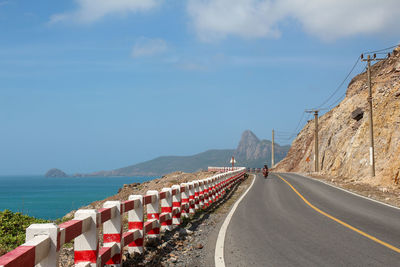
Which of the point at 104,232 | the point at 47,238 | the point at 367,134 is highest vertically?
the point at 367,134

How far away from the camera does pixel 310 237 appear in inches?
394

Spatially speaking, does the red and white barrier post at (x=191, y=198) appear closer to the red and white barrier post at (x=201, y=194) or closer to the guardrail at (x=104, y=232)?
the guardrail at (x=104, y=232)

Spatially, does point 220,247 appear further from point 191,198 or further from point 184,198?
point 191,198

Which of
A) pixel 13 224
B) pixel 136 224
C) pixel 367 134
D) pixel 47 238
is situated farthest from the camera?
pixel 367 134

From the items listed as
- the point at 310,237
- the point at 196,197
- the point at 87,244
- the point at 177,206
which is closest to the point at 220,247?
the point at 310,237

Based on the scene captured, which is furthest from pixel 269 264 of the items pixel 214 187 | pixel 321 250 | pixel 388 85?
pixel 388 85

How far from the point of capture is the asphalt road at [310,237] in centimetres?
765

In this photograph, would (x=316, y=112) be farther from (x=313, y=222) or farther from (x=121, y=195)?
(x=313, y=222)

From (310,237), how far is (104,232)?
5.52 m

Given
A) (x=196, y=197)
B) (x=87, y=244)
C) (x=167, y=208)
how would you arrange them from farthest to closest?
(x=196, y=197), (x=167, y=208), (x=87, y=244)

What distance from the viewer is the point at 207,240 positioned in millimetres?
9914

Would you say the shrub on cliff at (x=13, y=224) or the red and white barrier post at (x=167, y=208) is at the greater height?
the red and white barrier post at (x=167, y=208)

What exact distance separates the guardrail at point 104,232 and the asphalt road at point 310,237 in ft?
5.85

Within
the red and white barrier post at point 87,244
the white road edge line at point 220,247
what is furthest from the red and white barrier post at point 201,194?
the red and white barrier post at point 87,244
